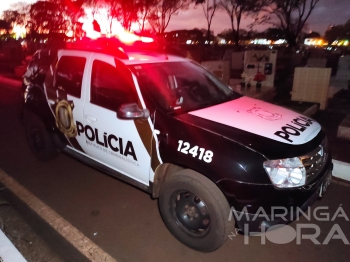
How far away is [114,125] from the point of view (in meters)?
3.14

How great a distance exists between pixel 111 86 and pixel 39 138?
2.10m

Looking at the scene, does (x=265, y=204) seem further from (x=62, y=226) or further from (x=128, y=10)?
(x=128, y=10)

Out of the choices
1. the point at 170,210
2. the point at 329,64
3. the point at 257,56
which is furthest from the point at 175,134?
the point at 329,64

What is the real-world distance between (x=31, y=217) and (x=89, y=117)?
1351 mm

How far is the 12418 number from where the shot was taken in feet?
8.07

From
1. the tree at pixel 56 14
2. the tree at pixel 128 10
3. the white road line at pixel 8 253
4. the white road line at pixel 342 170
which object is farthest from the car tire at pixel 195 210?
the tree at pixel 128 10

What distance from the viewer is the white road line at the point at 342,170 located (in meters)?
4.15

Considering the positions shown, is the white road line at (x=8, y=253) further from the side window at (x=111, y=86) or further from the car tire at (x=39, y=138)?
the car tire at (x=39, y=138)

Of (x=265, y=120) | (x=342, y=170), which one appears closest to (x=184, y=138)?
(x=265, y=120)

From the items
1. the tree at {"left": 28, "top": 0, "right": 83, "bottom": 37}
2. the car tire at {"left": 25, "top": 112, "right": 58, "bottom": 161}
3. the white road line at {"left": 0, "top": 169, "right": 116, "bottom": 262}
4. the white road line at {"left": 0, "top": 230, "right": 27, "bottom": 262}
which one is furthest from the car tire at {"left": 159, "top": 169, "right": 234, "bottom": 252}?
the tree at {"left": 28, "top": 0, "right": 83, "bottom": 37}

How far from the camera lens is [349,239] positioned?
2.99 metres

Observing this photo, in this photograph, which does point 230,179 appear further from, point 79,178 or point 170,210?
point 79,178

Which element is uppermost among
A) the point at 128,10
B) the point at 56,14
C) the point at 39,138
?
the point at 128,10

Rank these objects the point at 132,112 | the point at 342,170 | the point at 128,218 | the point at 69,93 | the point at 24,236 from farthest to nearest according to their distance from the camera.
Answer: the point at 342,170, the point at 69,93, the point at 128,218, the point at 24,236, the point at 132,112
